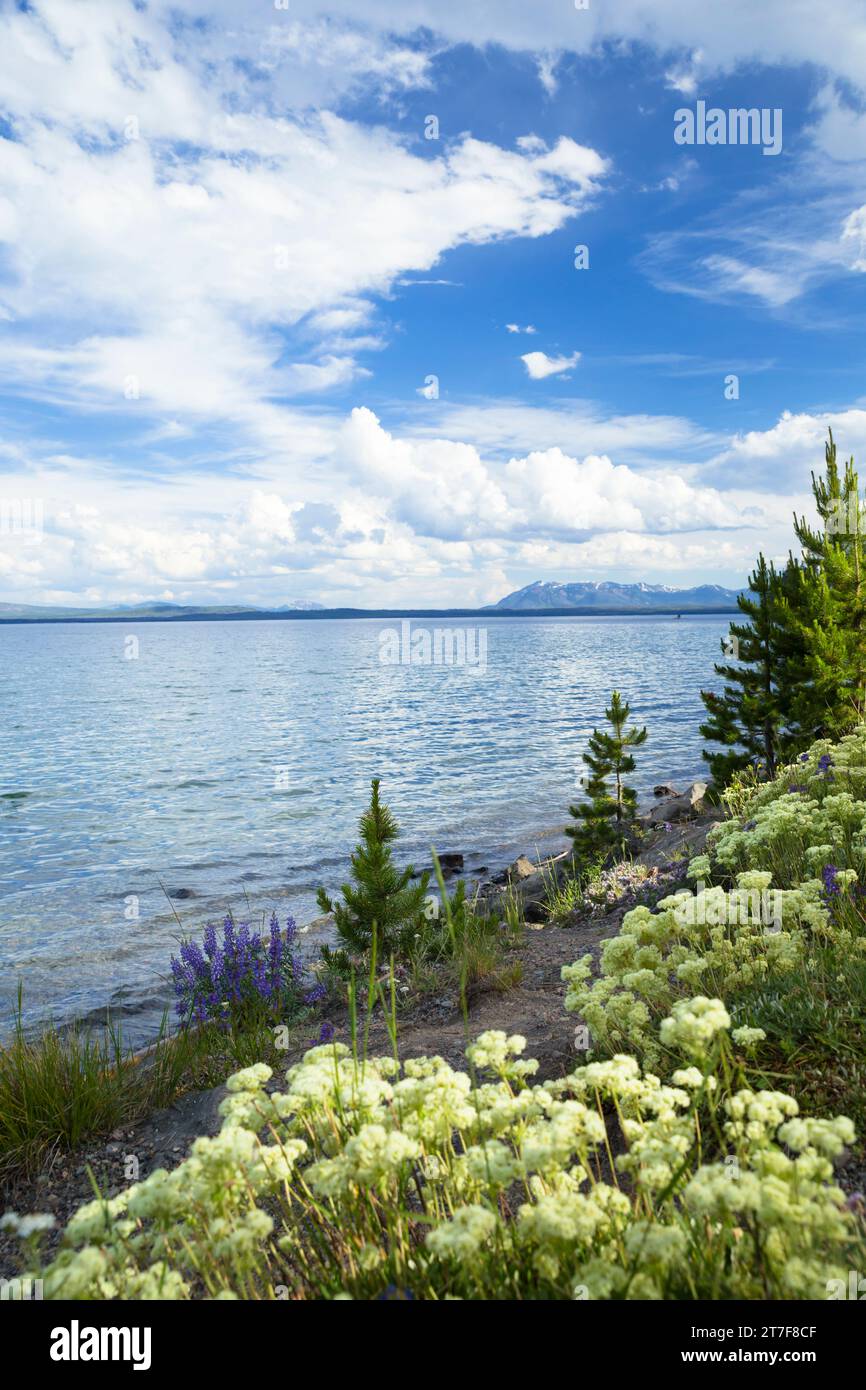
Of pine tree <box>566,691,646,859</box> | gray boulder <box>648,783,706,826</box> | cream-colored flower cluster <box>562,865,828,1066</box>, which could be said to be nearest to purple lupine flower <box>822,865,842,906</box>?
cream-colored flower cluster <box>562,865,828,1066</box>

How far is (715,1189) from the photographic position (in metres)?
2.16

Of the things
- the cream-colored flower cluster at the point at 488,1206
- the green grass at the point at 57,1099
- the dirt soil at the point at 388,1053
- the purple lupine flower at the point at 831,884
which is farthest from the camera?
the purple lupine flower at the point at 831,884

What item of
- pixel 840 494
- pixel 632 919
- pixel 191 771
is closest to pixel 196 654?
pixel 191 771

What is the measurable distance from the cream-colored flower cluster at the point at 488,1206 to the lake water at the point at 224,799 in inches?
319

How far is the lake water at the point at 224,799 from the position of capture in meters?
13.6

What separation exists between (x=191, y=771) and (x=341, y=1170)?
30.1 metres

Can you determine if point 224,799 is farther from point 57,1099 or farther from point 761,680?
point 57,1099

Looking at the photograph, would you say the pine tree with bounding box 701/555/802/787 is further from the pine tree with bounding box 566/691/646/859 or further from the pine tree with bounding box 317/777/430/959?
the pine tree with bounding box 317/777/430/959

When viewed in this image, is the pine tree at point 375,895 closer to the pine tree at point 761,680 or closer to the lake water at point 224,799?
the lake water at point 224,799

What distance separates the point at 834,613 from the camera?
53.0 ft
